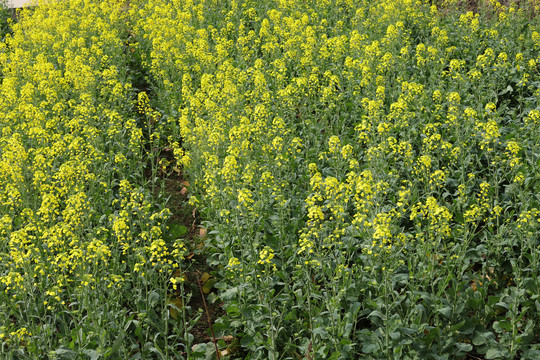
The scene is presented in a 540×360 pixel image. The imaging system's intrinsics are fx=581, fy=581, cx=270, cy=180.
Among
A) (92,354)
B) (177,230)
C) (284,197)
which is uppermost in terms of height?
(284,197)

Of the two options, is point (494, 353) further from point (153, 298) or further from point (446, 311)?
point (153, 298)

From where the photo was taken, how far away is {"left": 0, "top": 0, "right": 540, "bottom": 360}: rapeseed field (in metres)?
4.16

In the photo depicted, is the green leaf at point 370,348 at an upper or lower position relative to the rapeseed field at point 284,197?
lower

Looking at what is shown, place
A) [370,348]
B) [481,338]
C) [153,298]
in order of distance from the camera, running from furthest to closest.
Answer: [153,298], [481,338], [370,348]

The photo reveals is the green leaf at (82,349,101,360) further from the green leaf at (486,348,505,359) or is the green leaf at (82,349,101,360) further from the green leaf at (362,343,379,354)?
the green leaf at (486,348,505,359)

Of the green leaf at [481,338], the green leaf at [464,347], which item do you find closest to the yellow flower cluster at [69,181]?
the green leaf at [464,347]

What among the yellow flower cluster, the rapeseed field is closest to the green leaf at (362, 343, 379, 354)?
the rapeseed field

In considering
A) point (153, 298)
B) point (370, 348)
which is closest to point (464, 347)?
point (370, 348)

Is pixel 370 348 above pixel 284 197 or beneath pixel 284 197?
beneath

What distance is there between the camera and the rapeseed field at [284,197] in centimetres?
416

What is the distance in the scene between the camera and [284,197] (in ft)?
17.6

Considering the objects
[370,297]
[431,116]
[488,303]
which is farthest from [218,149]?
[488,303]

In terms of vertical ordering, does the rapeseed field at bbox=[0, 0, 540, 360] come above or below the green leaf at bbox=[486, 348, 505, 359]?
above

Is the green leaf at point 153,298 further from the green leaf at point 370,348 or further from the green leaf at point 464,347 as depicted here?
the green leaf at point 464,347
